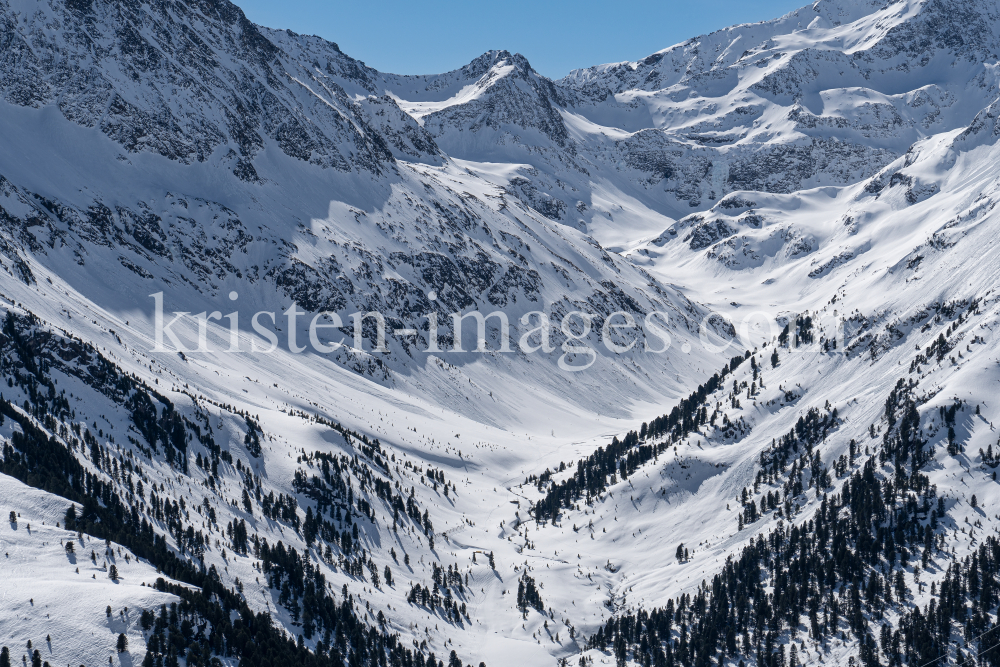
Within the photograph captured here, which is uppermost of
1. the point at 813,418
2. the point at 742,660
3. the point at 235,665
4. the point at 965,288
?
the point at 965,288

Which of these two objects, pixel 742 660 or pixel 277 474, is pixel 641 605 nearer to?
pixel 742 660

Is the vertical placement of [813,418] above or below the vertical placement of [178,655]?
above

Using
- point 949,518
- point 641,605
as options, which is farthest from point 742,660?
point 949,518

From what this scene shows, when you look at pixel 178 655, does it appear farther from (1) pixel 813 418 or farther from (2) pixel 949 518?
(1) pixel 813 418

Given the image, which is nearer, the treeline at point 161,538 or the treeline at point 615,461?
the treeline at point 161,538

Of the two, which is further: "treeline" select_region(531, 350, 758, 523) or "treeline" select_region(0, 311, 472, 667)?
"treeline" select_region(531, 350, 758, 523)

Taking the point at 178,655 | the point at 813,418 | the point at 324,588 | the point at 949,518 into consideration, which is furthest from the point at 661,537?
the point at 178,655

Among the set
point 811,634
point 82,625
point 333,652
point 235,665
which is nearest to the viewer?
point 82,625

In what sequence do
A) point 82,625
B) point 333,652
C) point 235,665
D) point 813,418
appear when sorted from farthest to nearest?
point 813,418
point 333,652
point 235,665
point 82,625

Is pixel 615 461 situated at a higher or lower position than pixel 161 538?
higher

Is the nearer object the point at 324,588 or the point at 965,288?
the point at 324,588

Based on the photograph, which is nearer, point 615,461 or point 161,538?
point 161,538
